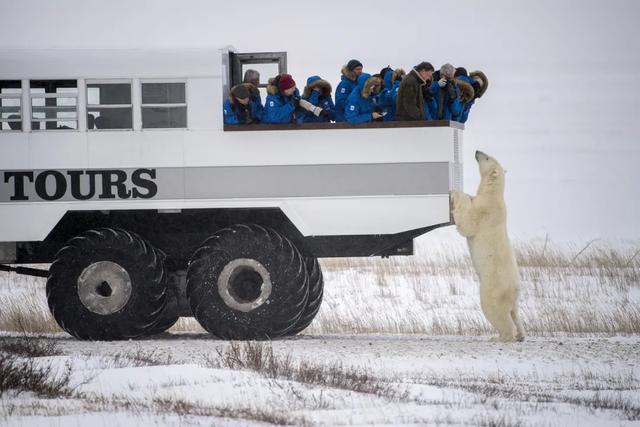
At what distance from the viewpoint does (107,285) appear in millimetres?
12195

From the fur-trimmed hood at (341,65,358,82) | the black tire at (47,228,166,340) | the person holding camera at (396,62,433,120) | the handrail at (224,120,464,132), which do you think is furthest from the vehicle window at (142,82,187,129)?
the person holding camera at (396,62,433,120)

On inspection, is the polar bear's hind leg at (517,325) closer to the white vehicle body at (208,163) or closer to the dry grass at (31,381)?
the white vehicle body at (208,163)

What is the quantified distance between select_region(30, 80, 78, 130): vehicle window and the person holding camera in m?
3.34

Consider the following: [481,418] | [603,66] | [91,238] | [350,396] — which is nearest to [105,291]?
[91,238]

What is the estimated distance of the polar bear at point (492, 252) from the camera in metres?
11.8

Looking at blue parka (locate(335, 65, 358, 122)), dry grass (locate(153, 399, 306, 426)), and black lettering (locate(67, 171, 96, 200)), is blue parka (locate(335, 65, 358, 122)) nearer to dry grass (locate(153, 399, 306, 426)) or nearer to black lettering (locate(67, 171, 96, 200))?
black lettering (locate(67, 171, 96, 200))

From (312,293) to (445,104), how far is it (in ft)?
8.10

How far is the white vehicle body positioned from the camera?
11.9 metres

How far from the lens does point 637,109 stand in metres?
51.8

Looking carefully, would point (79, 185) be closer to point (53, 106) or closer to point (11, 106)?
point (53, 106)

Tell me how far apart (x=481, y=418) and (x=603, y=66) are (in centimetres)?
5735

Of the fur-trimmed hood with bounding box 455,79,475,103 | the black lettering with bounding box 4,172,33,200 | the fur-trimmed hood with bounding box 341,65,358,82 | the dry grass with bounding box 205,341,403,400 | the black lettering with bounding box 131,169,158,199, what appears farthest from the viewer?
the fur-trimmed hood with bounding box 341,65,358,82

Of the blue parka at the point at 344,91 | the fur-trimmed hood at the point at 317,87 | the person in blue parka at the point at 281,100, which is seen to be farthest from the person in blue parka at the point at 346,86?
the person in blue parka at the point at 281,100

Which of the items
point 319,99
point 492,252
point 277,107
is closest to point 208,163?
point 277,107
